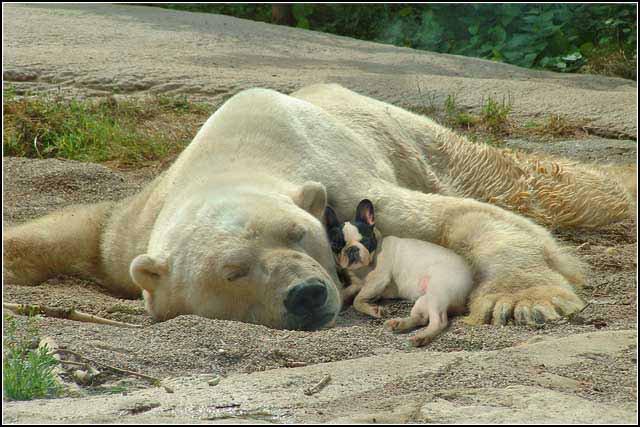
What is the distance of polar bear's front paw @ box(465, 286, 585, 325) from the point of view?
3980 mm

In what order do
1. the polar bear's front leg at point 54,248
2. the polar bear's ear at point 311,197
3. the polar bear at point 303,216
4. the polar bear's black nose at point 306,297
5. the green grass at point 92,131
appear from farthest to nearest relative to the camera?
the green grass at point 92,131 → the polar bear's front leg at point 54,248 → the polar bear's ear at point 311,197 → the polar bear at point 303,216 → the polar bear's black nose at point 306,297

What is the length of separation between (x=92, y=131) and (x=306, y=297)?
403 centimetres

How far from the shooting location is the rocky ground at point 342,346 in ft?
8.55

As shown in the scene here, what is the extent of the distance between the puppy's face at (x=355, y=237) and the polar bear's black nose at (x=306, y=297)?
0.45 meters

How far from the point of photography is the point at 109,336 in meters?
3.60

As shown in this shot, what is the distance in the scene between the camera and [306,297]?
391 centimetres

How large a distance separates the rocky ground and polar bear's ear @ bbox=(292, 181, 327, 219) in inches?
19.0

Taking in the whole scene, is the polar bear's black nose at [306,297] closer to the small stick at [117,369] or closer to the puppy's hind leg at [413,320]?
the puppy's hind leg at [413,320]

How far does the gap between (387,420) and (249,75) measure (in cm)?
676

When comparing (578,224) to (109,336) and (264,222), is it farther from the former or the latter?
(109,336)

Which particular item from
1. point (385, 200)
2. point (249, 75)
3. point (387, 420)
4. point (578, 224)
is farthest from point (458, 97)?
point (387, 420)

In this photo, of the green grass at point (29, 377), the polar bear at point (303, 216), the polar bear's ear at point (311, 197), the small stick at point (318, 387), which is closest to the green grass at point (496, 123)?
the polar bear at point (303, 216)

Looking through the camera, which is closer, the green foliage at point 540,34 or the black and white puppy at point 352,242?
the black and white puppy at point 352,242

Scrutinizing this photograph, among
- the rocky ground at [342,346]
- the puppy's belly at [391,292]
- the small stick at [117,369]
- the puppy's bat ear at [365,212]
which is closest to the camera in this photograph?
the rocky ground at [342,346]
